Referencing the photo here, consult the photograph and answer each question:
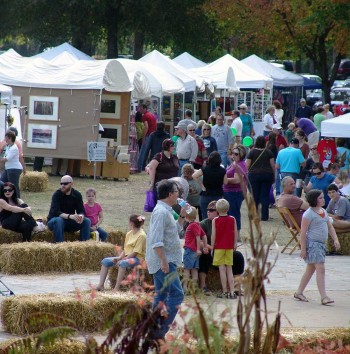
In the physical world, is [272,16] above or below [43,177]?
above

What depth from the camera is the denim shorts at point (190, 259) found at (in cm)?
1272

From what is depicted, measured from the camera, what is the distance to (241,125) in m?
29.3

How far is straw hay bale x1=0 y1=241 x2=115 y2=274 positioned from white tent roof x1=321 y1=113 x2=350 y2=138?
7.92 m

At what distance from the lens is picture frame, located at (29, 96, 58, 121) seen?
26.8m

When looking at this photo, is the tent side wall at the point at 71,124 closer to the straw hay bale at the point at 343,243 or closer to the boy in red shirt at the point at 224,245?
the straw hay bale at the point at 343,243

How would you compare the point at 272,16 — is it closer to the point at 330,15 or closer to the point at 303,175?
the point at 330,15

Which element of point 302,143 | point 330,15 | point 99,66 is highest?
point 330,15

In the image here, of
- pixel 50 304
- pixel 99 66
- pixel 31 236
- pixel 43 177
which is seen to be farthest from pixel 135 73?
pixel 50 304

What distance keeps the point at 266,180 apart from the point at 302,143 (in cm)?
322

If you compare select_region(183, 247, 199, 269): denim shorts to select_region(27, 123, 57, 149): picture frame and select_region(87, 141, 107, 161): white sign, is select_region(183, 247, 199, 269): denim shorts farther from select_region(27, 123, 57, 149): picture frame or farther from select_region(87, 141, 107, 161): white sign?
select_region(27, 123, 57, 149): picture frame

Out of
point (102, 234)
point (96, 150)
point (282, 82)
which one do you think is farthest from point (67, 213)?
point (282, 82)

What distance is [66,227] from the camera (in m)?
15.5

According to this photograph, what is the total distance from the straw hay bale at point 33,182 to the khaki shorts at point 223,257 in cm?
1136

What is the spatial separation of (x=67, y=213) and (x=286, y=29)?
30967 millimetres
